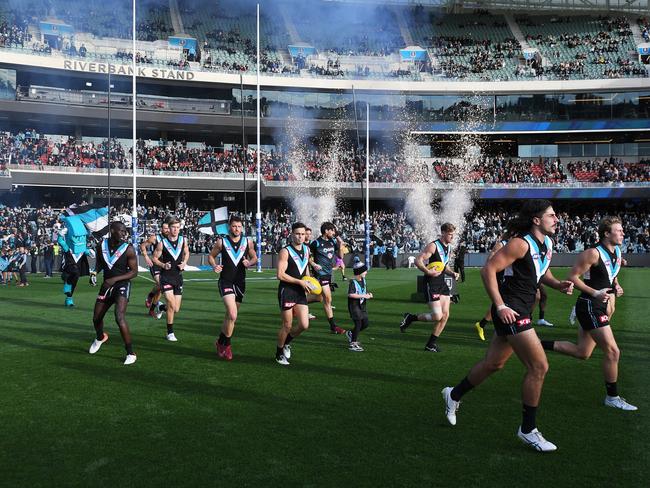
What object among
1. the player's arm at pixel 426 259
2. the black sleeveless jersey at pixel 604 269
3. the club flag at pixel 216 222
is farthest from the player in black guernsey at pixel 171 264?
the club flag at pixel 216 222

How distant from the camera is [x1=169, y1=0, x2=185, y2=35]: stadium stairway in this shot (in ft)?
175

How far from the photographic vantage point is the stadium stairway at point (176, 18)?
175 ft

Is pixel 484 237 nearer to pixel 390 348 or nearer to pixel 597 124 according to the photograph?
pixel 597 124

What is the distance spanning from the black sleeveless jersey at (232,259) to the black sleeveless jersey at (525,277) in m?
4.81

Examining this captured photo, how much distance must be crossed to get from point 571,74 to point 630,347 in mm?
45377

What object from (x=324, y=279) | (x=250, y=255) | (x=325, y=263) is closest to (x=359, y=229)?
(x=325, y=263)

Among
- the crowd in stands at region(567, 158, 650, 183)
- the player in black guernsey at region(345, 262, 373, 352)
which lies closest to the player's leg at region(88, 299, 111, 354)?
the player in black guernsey at region(345, 262, 373, 352)

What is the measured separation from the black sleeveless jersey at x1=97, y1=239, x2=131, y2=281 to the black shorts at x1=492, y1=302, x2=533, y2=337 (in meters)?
5.44

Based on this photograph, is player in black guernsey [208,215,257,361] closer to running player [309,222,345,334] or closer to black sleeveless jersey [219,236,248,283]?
black sleeveless jersey [219,236,248,283]

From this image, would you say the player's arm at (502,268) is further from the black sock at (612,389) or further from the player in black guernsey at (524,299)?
the black sock at (612,389)

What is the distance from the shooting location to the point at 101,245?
908 centimetres

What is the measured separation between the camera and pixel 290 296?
8.81m

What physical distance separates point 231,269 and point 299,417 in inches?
143

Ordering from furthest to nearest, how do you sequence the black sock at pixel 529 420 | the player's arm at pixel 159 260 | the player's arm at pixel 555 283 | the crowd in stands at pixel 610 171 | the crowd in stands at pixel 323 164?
1. the crowd in stands at pixel 610 171
2. the crowd in stands at pixel 323 164
3. the player's arm at pixel 159 260
4. the player's arm at pixel 555 283
5. the black sock at pixel 529 420
